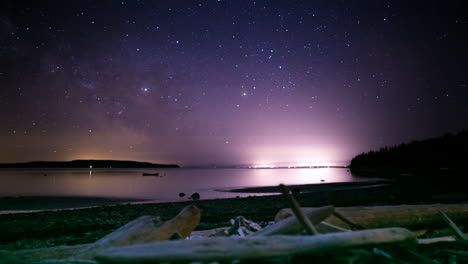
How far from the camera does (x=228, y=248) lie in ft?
6.17

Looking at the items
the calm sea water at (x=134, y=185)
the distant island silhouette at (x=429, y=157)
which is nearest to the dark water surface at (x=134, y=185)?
the calm sea water at (x=134, y=185)

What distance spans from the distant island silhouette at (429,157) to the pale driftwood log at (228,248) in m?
72.2

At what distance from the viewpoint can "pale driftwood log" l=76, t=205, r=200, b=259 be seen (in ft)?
8.51

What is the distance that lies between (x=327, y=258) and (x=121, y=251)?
1.29m

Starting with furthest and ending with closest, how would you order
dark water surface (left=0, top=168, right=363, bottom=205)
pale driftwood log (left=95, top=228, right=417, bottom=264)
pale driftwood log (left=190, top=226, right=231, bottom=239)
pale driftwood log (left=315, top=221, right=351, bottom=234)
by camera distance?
dark water surface (left=0, top=168, right=363, bottom=205), pale driftwood log (left=190, top=226, right=231, bottom=239), pale driftwood log (left=315, top=221, right=351, bottom=234), pale driftwood log (left=95, top=228, right=417, bottom=264)

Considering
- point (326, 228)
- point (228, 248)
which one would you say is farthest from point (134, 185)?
point (228, 248)

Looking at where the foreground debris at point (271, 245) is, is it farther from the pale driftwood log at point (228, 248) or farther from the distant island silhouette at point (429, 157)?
the distant island silhouette at point (429, 157)

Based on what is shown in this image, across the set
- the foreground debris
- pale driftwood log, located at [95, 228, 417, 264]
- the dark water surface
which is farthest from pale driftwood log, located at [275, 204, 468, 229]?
the dark water surface

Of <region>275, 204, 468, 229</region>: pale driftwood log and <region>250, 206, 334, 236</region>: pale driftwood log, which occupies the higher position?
<region>250, 206, 334, 236</region>: pale driftwood log

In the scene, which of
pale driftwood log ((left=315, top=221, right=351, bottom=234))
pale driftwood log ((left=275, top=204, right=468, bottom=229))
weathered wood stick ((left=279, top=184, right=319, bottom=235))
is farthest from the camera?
pale driftwood log ((left=275, top=204, right=468, bottom=229))

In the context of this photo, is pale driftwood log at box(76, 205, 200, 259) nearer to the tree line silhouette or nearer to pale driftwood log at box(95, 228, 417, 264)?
pale driftwood log at box(95, 228, 417, 264)

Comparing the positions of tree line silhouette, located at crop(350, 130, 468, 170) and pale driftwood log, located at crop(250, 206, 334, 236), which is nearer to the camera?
pale driftwood log, located at crop(250, 206, 334, 236)

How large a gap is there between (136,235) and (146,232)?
0.09 meters

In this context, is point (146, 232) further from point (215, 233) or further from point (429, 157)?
point (429, 157)
